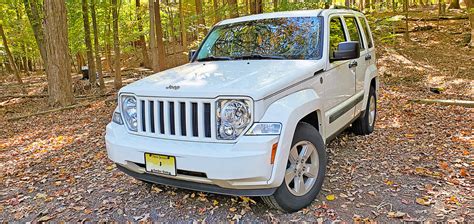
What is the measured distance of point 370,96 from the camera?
5527 millimetres

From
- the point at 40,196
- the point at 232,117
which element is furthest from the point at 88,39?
the point at 232,117

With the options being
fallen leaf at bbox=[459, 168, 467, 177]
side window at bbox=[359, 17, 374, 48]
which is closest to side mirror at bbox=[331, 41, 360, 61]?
fallen leaf at bbox=[459, 168, 467, 177]

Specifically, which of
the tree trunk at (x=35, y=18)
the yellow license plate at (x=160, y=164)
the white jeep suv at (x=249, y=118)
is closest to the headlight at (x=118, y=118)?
the white jeep suv at (x=249, y=118)

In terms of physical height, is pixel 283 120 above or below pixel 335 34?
below

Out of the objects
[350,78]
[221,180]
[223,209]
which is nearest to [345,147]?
[350,78]

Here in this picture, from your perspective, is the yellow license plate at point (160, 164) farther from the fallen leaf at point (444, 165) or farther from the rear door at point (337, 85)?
the fallen leaf at point (444, 165)

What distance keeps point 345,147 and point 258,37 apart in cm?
202

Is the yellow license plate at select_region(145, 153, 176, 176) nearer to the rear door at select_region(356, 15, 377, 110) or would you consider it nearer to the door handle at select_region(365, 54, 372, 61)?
the rear door at select_region(356, 15, 377, 110)

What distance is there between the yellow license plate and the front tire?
0.82 m

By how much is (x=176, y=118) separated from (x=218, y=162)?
534mm

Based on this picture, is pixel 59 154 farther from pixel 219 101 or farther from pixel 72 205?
pixel 219 101

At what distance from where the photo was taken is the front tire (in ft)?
9.92

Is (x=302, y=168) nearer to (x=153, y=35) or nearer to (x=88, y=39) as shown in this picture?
(x=153, y=35)

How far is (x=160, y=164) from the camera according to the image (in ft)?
9.57
